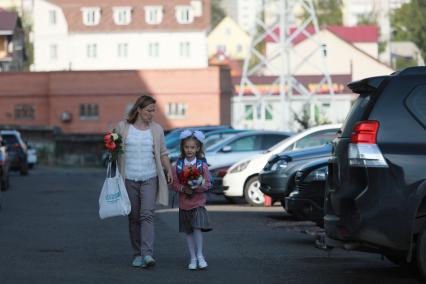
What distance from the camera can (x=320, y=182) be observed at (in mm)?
15453

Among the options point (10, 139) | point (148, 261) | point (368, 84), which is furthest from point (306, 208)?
point (10, 139)

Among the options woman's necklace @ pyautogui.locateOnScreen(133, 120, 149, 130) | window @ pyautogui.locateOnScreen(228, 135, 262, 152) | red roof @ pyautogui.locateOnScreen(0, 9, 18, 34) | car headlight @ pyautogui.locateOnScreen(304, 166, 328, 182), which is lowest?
window @ pyautogui.locateOnScreen(228, 135, 262, 152)

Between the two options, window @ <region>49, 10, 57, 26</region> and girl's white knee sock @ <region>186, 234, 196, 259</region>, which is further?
window @ <region>49, 10, 57, 26</region>

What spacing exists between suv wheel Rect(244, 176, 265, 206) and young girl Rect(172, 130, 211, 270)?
10.6m

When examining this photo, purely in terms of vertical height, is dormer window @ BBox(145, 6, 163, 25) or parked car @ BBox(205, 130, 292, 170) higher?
dormer window @ BBox(145, 6, 163, 25)

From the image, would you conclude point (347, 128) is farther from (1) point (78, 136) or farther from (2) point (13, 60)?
(2) point (13, 60)

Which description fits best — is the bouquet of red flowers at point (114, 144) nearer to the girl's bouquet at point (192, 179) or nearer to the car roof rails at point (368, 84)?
the girl's bouquet at point (192, 179)

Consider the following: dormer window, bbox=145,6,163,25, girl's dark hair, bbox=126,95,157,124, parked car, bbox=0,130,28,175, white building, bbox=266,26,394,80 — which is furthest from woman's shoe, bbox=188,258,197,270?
dormer window, bbox=145,6,163,25

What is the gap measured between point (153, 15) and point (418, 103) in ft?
298

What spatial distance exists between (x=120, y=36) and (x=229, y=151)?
7460 centimetres

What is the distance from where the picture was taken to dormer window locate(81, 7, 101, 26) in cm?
10012

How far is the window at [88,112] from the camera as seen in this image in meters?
77.2

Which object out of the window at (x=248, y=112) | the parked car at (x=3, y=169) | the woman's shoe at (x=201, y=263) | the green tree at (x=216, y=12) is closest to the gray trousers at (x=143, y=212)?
the woman's shoe at (x=201, y=263)

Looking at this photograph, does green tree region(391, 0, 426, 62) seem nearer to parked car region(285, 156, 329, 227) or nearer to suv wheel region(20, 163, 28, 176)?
suv wheel region(20, 163, 28, 176)
